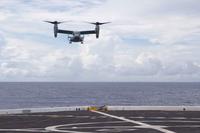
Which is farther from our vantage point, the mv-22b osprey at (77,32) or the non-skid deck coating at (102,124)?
the mv-22b osprey at (77,32)

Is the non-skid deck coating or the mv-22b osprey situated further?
the mv-22b osprey

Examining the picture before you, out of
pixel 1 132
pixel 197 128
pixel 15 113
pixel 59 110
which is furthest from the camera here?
pixel 59 110

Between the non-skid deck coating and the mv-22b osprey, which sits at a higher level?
the mv-22b osprey

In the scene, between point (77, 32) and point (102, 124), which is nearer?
point (102, 124)

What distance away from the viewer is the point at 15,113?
6122 centimetres

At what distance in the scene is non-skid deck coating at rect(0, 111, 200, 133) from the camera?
42312mm

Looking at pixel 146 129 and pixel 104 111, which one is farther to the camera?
pixel 104 111

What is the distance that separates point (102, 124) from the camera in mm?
47406

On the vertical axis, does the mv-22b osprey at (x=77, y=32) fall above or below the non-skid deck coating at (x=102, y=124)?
above

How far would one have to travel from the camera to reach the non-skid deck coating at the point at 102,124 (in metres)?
42.3

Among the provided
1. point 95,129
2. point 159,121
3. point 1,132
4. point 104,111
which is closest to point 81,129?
point 95,129

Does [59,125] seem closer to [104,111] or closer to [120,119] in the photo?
[120,119]

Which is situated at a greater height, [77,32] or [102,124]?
[77,32]

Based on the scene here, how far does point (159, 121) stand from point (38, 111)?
22018 mm
